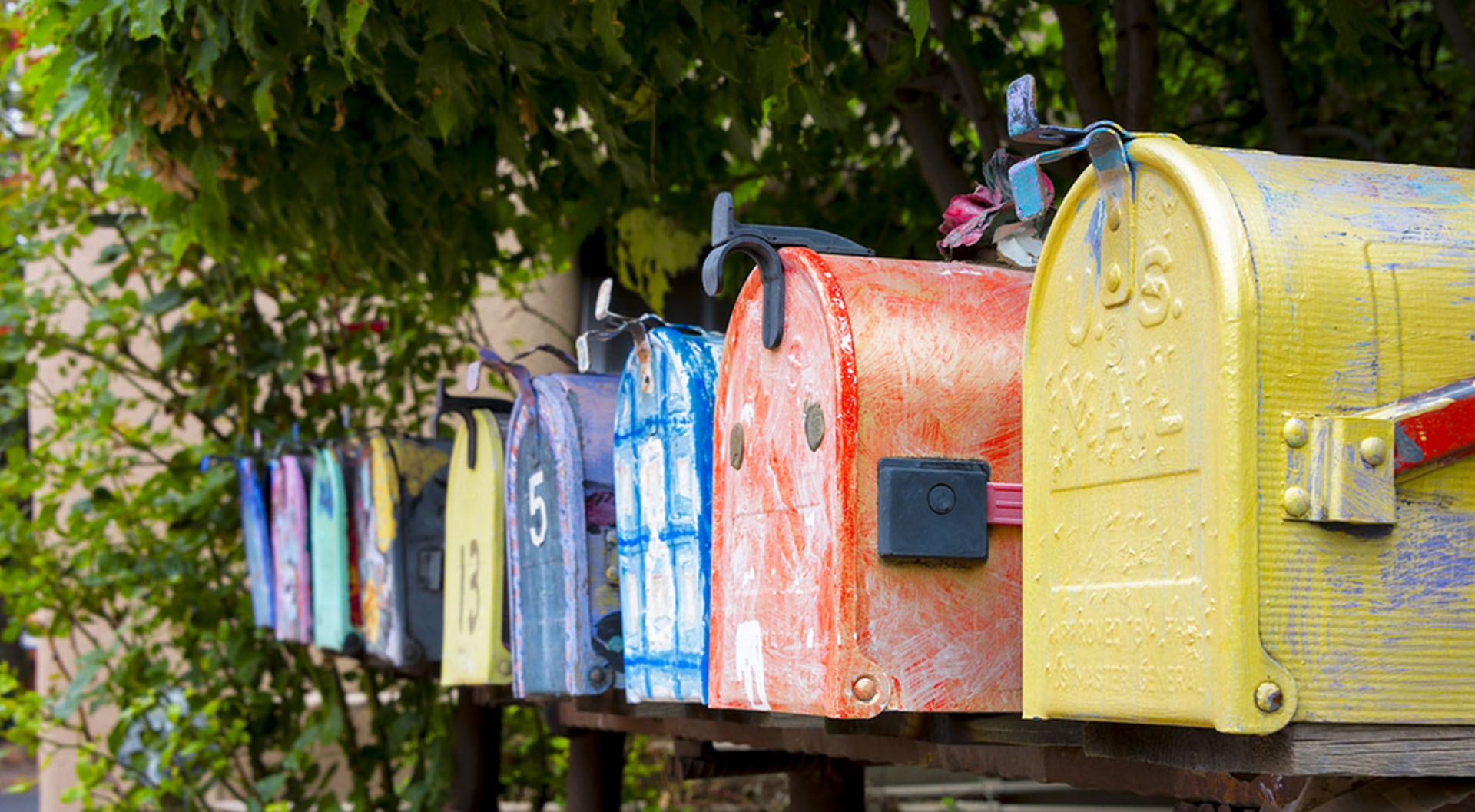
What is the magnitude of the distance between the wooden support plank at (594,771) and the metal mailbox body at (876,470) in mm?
1618

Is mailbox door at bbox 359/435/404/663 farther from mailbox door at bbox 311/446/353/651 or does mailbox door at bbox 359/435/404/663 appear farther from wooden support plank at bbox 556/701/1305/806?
wooden support plank at bbox 556/701/1305/806

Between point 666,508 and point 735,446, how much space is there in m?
0.24

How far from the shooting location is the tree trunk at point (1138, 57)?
2.87 metres

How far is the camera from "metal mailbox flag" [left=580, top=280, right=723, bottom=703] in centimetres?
188

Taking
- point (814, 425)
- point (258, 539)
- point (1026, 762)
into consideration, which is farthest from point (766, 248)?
point (258, 539)

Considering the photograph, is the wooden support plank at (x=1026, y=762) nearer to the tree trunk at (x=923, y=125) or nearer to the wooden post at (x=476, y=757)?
the tree trunk at (x=923, y=125)

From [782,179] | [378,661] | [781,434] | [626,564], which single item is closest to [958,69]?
[782,179]

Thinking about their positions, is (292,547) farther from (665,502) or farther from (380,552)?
(665,502)

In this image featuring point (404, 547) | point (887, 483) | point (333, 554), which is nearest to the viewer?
point (887, 483)

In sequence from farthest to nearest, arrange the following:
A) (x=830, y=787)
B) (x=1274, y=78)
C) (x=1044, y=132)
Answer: (x=1274, y=78) < (x=830, y=787) < (x=1044, y=132)

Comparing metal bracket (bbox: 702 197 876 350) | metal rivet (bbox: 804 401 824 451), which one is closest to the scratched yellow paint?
metal rivet (bbox: 804 401 824 451)

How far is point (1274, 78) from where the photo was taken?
118 inches

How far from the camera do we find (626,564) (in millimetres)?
2098

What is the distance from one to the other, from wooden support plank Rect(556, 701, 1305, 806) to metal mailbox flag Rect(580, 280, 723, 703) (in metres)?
0.21
